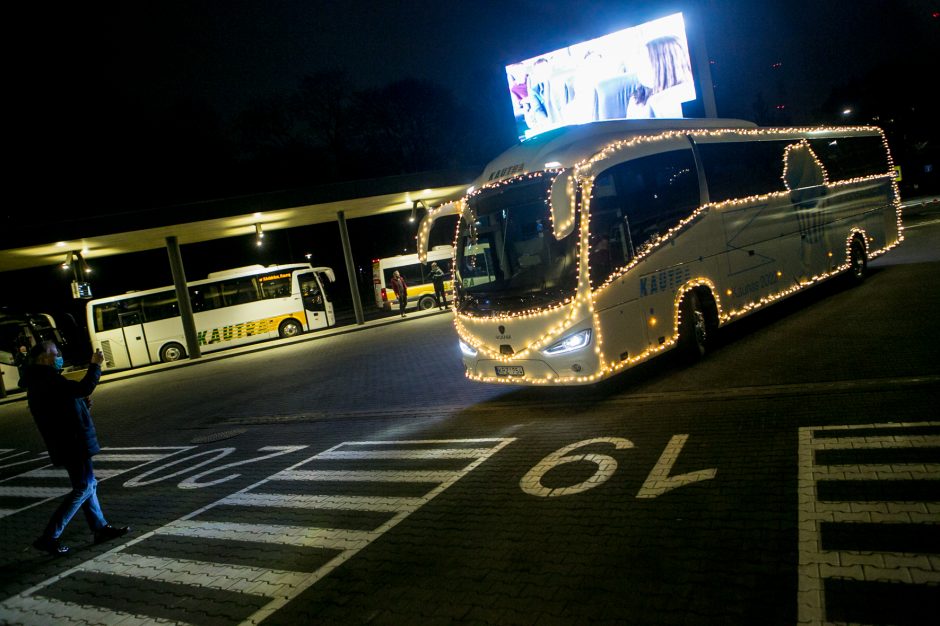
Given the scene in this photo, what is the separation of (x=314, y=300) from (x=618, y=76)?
16.3 meters

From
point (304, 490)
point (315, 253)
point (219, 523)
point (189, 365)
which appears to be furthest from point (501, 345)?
point (315, 253)

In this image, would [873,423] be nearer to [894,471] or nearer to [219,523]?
[894,471]

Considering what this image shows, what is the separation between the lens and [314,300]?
29.3 metres

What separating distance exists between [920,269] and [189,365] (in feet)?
76.6

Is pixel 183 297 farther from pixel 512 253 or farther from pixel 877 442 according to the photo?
pixel 877 442

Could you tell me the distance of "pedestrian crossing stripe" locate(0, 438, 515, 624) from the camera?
15.1ft

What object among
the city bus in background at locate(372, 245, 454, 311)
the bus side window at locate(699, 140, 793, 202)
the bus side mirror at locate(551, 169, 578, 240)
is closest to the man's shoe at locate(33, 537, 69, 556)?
the bus side mirror at locate(551, 169, 578, 240)

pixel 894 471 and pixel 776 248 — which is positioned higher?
pixel 776 248

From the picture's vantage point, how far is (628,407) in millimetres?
7699

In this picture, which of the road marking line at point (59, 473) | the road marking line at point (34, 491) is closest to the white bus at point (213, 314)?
the road marking line at point (59, 473)

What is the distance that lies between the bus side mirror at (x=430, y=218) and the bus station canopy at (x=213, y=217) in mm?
13187

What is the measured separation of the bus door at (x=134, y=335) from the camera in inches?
1069

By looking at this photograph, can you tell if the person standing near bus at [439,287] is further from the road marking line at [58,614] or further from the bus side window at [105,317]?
the road marking line at [58,614]

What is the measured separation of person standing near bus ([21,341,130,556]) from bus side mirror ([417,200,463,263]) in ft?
16.0
